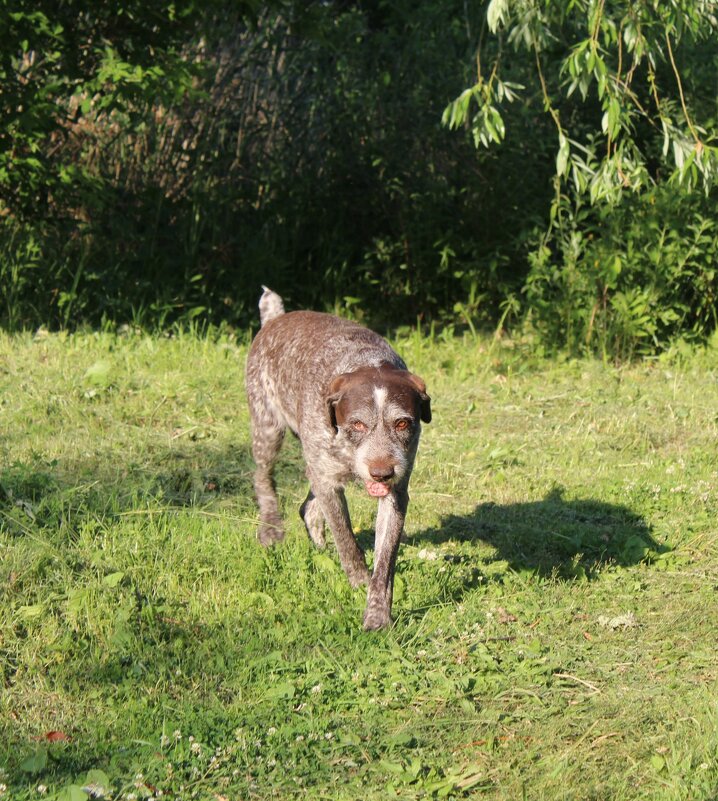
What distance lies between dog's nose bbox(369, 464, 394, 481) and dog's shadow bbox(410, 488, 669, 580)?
4.64 feet

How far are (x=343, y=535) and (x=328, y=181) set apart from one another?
7571 millimetres

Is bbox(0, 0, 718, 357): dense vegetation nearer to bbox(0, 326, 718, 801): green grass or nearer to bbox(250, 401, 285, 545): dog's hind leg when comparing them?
bbox(0, 326, 718, 801): green grass

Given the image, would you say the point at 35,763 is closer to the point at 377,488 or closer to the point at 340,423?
the point at 377,488

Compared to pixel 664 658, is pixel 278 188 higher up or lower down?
higher up

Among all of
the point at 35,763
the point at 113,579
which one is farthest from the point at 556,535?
the point at 35,763

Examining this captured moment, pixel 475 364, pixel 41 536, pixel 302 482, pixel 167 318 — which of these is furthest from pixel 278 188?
pixel 41 536

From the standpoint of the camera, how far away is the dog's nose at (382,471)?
504 cm

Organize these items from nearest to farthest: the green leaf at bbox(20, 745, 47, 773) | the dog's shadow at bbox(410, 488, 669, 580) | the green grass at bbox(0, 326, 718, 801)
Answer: the green leaf at bbox(20, 745, 47, 773)
the green grass at bbox(0, 326, 718, 801)
the dog's shadow at bbox(410, 488, 669, 580)

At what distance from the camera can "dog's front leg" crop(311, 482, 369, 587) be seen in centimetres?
571

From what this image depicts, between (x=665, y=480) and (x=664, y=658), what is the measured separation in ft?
8.59

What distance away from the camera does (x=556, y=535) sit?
6.71 meters

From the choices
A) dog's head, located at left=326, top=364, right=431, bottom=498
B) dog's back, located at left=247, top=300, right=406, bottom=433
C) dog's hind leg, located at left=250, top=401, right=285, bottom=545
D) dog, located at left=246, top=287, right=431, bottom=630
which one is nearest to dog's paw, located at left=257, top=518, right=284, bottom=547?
dog, located at left=246, top=287, right=431, bottom=630

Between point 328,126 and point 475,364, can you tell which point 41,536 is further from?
point 328,126

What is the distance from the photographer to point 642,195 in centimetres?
1068
